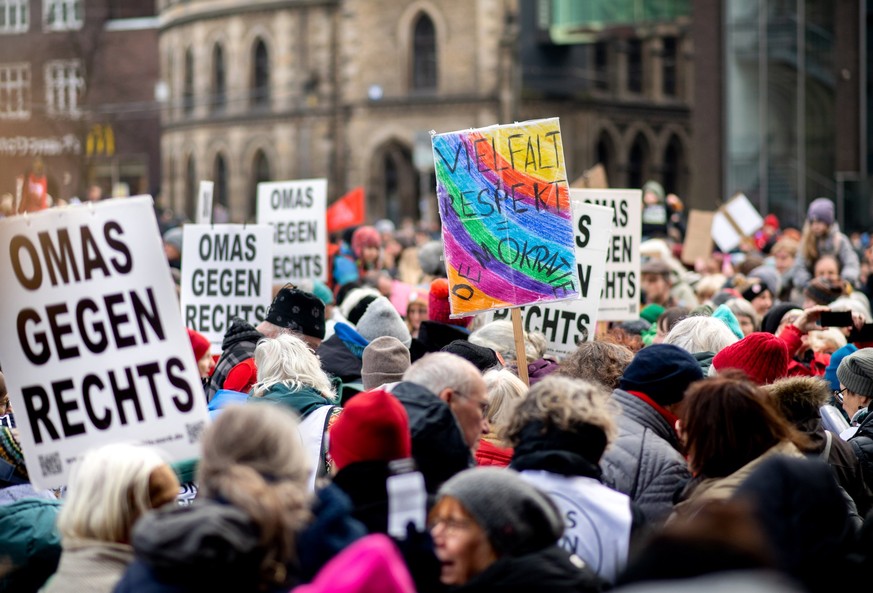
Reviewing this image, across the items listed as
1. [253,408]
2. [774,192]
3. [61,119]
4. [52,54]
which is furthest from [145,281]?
[52,54]

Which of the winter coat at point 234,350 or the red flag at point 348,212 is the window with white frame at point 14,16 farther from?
the winter coat at point 234,350

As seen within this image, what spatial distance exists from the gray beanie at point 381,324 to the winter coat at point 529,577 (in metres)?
4.69

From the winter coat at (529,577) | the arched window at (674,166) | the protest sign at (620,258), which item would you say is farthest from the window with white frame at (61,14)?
the winter coat at (529,577)

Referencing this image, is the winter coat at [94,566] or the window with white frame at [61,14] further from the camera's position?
the window with white frame at [61,14]

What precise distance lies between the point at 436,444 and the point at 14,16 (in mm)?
66784

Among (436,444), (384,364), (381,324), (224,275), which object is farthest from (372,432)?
(224,275)

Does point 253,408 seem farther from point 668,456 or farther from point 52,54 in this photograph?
point 52,54

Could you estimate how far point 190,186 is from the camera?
59.9m

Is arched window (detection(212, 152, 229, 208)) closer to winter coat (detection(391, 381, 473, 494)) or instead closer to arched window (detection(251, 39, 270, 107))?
arched window (detection(251, 39, 270, 107))

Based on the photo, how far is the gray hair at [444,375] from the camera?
5398 millimetres

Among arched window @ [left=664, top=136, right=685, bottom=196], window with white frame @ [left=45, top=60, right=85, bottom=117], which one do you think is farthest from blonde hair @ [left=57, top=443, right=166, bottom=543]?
window with white frame @ [left=45, top=60, right=85, bottom=117]

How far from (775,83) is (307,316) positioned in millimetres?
25386

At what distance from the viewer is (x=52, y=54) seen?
214 feet

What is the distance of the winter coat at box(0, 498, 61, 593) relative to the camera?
17.3ft
